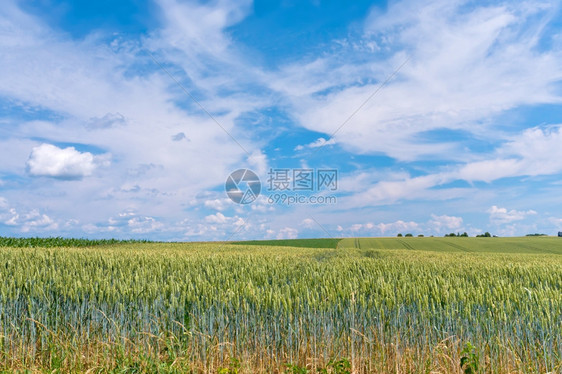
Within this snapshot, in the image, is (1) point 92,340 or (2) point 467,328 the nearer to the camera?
(2) point 467,328

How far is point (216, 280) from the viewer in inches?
266

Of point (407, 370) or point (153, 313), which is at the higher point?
point (153, 313)

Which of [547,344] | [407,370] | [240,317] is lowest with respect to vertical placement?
[407,370]

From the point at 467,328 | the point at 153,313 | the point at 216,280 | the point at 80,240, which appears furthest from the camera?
the point at 80,240

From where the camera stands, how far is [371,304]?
507 centimetres

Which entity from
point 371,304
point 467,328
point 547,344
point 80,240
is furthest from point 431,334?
point 80,240

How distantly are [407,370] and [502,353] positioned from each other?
127 cm

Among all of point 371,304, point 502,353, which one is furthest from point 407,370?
point 502,353

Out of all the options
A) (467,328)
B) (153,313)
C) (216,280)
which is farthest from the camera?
(216,280)

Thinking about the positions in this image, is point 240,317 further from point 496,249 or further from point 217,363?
point 496,249

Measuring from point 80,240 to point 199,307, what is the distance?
40441 mm

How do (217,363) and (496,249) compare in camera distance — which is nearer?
(217,363)

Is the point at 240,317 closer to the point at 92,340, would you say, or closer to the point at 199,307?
the point at 199,307

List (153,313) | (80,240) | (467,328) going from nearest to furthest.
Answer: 1. (467,328)
2. (153,313)
3. (80,240)
